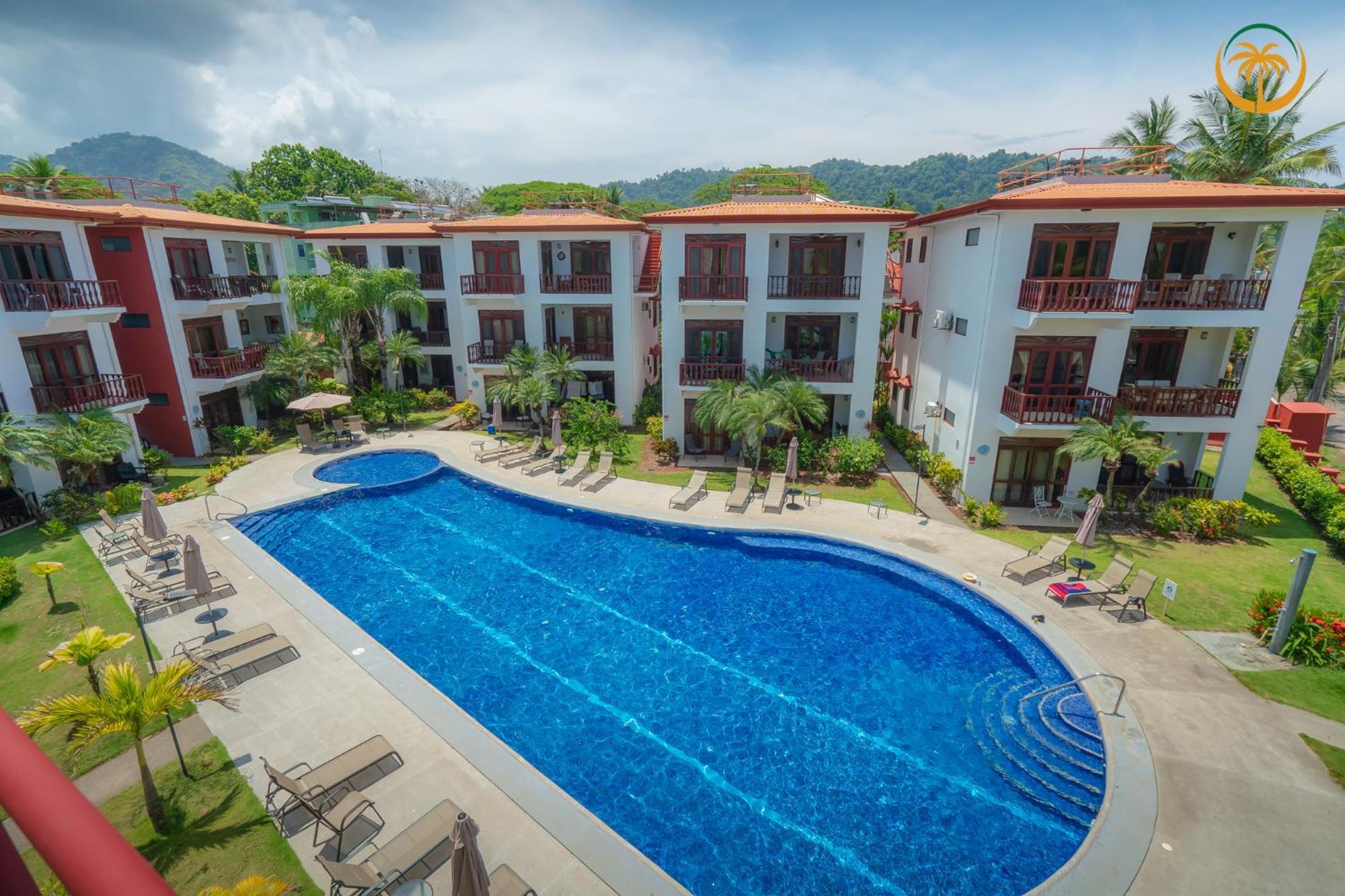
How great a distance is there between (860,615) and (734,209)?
16.7 meters

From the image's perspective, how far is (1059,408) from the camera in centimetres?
2167

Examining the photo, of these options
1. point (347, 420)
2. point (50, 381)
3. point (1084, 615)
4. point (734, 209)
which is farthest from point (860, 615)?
point (50, 381)

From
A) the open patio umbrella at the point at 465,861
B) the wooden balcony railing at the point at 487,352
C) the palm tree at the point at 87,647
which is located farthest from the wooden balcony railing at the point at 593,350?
the open patio umbrella at the point at 465,861

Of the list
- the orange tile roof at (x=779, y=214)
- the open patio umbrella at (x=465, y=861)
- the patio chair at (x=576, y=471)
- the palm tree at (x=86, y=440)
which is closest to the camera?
the open patio umbrella at (x=465, y=861)

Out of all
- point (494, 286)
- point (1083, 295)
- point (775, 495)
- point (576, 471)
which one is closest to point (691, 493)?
point (775, 495)

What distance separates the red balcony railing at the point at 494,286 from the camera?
105ft

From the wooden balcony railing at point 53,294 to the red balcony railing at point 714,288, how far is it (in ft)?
66.9

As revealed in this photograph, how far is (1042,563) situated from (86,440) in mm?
28708

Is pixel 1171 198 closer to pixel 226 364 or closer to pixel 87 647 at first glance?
pixel 87 647

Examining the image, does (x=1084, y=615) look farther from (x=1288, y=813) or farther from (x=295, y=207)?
(x=295, y=207)

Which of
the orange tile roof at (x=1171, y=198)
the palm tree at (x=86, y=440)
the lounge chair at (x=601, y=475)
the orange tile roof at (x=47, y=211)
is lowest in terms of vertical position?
the lounge chair at (x=601, y=475)

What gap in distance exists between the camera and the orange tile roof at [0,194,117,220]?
65.6 ft

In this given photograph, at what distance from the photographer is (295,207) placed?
181ft

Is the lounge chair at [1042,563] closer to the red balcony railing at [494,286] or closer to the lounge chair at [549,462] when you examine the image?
the lounge chair at [549,462]
